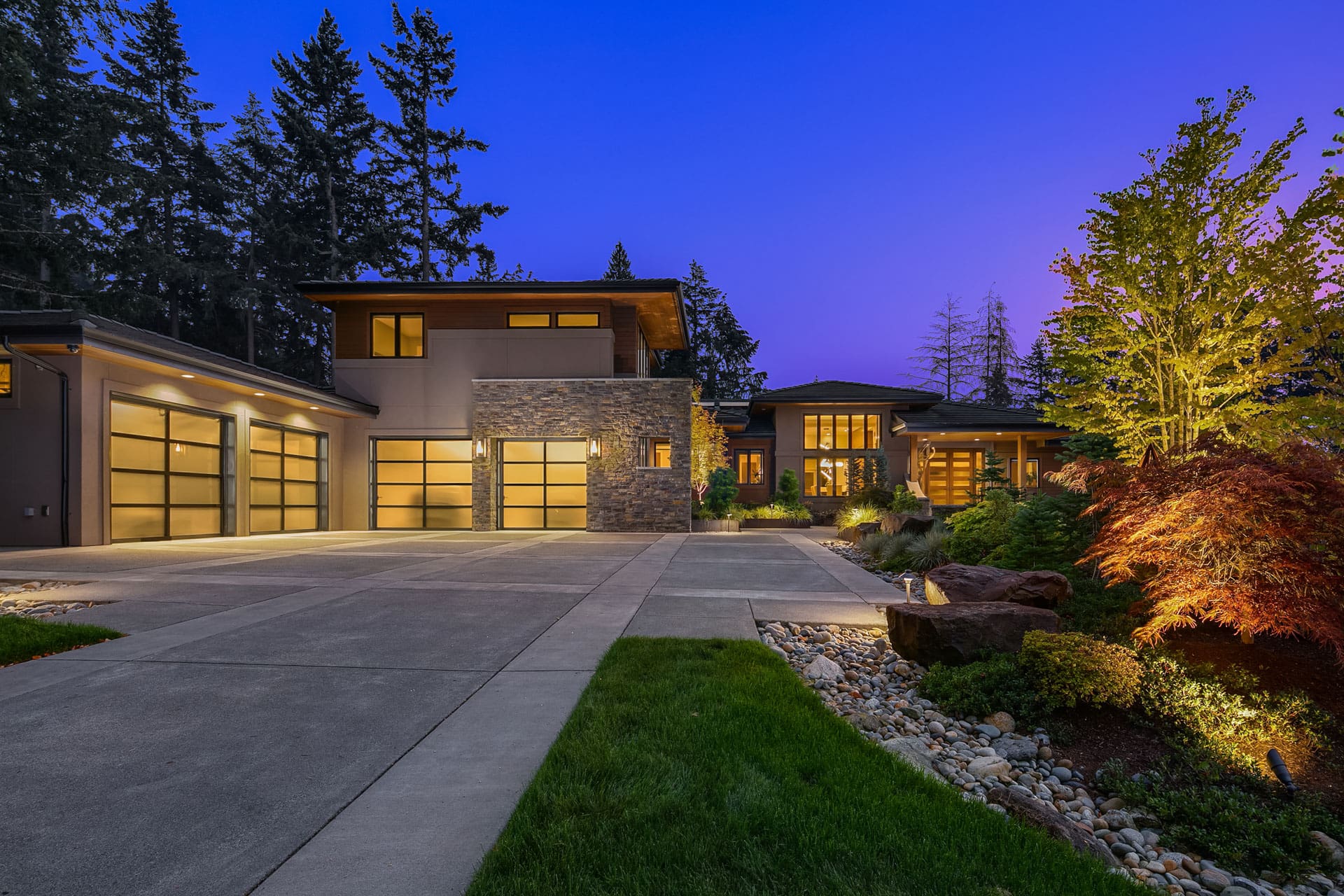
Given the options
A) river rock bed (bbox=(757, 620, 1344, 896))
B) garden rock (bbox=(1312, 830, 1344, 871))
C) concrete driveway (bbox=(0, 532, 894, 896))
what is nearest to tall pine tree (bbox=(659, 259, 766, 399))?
concrete driveway (bbox=(0, 532, 894, 896))

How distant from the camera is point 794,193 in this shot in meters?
132

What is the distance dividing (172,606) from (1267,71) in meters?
116

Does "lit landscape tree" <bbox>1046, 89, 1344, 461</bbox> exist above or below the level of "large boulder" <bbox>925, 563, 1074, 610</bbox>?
above

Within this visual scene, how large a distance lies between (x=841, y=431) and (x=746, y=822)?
22490 mm

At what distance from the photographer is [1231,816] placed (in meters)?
2.82

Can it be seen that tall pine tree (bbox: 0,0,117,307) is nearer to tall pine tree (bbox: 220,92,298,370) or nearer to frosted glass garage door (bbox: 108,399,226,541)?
tall pine tree (bbox: 220,92,298,370)

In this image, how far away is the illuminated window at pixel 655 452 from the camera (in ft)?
55.4

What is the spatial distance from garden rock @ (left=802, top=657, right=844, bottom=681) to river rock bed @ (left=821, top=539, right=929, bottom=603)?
7.38 feet

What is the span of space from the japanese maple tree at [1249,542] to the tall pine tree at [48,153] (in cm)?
2768

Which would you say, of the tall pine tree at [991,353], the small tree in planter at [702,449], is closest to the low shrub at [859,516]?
the small tree in planter at [702,449]

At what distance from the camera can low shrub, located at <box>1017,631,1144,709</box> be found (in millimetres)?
3803

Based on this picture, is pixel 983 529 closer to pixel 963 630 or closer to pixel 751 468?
pixel 963 630

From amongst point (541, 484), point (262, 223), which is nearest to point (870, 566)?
point (541, 484)

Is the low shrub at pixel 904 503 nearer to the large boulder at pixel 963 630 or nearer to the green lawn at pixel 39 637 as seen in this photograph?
the large boulder at pixel 963 630
